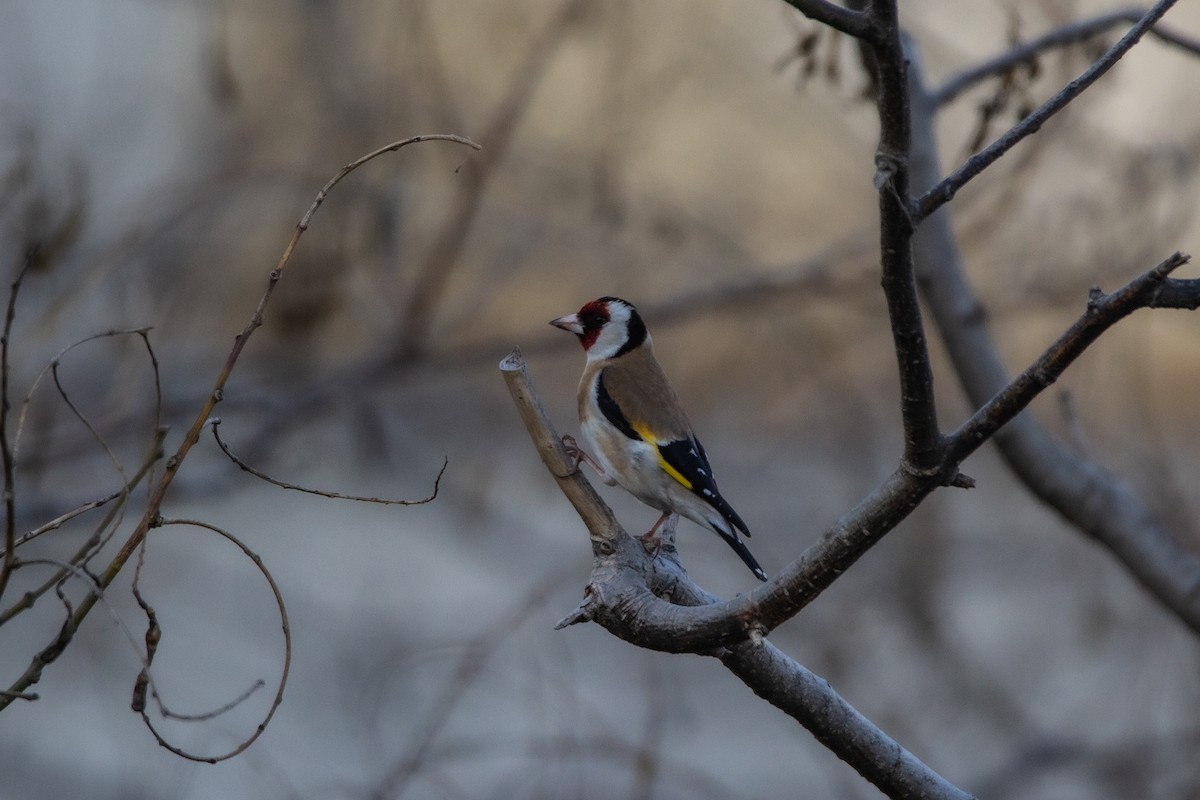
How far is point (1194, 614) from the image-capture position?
2691 millimetres

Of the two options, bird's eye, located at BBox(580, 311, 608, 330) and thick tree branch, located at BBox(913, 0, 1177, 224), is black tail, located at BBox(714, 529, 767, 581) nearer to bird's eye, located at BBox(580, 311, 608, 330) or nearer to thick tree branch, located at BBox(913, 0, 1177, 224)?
bird's eye, located at BBox(580, 311, 608, 330)

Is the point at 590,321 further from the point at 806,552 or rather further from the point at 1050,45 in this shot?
the point at 806,552

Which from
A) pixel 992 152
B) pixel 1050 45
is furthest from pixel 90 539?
pixel 1050 45

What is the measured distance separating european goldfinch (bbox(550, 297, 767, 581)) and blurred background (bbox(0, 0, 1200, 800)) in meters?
0.66

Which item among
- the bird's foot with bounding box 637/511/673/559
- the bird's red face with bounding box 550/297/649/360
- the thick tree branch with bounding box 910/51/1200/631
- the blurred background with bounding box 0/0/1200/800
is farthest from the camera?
the blurred background with bounding box 0/0/1200/800

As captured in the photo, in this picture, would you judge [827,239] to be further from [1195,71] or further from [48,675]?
[48,675]

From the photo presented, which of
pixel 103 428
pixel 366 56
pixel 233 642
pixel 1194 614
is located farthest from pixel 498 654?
pixel 1194 614

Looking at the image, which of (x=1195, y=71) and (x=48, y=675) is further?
(x=48, y=675)

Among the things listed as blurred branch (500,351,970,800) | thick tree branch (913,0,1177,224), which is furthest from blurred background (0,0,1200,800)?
thick tree branch (913,0,1177,224)

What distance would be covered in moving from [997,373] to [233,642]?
555cm

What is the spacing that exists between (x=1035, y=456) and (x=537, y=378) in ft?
21.5

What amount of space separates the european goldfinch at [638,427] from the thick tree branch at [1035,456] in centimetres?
70

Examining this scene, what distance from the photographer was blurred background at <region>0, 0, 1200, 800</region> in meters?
4.96

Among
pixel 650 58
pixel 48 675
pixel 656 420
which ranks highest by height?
pixel 650 58
